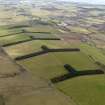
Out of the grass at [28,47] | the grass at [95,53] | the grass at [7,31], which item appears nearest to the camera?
the grass at [95,53]

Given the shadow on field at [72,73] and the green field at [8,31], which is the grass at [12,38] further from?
the shadow on field at [72,73]

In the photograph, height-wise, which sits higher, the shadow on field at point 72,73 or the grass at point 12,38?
the shadow on field at point 72,73

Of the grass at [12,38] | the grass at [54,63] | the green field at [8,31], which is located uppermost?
the grass at [54,63]

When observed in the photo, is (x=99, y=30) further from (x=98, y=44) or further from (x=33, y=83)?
(x=33, y=83)

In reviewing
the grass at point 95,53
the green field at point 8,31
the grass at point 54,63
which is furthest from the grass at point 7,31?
the grass at point 54,63

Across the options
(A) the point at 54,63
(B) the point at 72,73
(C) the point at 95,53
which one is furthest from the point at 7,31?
(B) the point at 72,73
